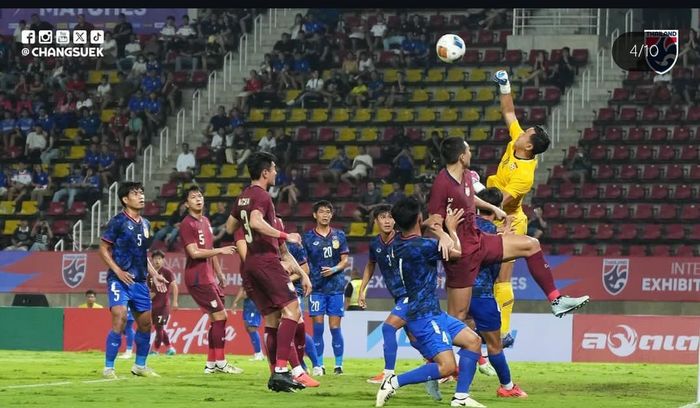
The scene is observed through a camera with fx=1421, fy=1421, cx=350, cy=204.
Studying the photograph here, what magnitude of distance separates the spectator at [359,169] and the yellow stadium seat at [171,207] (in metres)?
4.13

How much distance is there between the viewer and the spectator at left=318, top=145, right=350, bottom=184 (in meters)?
34.7

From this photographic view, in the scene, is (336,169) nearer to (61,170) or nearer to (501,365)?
→ (61,170)

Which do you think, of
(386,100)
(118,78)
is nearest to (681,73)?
(386,100)

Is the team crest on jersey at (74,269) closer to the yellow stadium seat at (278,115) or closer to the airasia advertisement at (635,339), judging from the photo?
the yellow stadium seat at (278,115)

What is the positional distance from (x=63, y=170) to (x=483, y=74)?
11040 millimetres

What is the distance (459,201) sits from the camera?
13.8 meters

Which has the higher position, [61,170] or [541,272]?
[61,170]

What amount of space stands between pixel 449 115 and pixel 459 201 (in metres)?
21.9

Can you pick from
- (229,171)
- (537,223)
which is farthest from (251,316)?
(229,171)

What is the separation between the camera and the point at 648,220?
31.8m

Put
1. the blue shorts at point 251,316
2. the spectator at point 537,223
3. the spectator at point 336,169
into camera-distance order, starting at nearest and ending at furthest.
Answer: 1. the blue shorts at point 251,316
2. the spectator at point 537,223
3. the spectator at point 336,169

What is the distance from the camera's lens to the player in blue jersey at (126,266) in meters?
16.9

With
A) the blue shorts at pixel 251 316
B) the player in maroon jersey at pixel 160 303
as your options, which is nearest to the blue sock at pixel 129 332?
the player in maroon jersey at pixel 160 303

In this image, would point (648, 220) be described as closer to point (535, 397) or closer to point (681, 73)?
point (681, 73)
